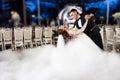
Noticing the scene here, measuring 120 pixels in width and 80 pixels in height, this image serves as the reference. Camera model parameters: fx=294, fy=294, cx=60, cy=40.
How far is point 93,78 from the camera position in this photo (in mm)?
6469

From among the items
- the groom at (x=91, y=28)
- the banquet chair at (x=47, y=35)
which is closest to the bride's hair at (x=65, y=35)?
the groom at (x=91, y=28)

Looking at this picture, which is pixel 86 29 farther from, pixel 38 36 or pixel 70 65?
pixel 38 36

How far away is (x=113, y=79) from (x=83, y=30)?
1.53 metres

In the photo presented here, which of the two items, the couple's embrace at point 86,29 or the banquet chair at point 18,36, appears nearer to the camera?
the couple's embrace at point 86,29

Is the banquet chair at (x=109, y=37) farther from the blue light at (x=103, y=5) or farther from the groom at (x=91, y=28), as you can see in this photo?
the blue light at (x=103, y=5)

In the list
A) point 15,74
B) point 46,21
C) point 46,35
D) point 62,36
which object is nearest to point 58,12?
point 46,21

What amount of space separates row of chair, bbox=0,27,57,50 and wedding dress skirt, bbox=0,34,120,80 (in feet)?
4.13

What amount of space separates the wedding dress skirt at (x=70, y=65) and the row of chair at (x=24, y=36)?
126 cm

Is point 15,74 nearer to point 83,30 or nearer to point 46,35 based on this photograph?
point 83,30

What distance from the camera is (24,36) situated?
31.6 feet

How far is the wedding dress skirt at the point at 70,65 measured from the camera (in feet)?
21.9

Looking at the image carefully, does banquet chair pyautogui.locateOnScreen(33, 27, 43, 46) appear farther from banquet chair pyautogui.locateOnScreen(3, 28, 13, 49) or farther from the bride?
the bride

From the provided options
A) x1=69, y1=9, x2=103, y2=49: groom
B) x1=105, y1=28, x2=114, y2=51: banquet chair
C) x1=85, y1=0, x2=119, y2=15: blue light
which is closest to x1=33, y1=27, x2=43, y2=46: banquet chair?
x1=105, y1=28, x2=114, y2=51: banquet chair

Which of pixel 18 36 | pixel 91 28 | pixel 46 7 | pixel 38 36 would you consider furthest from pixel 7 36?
pixel 46 7
